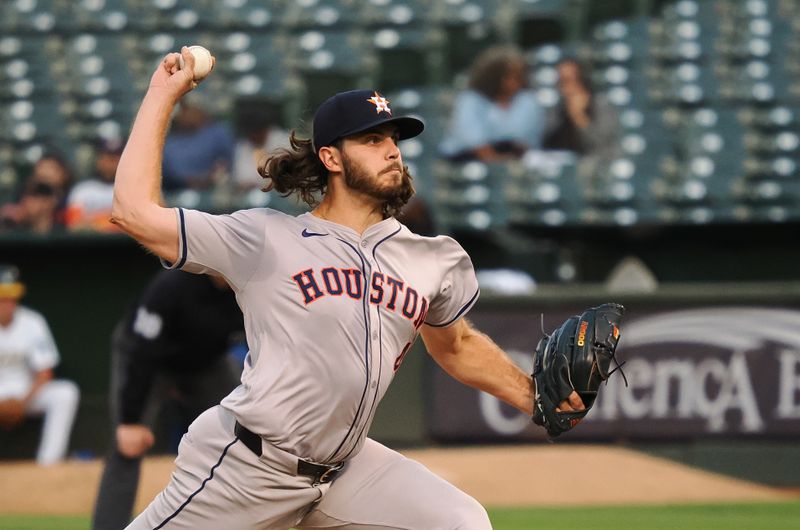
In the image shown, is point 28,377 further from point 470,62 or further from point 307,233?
point 307,233

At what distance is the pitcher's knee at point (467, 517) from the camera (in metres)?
3.86

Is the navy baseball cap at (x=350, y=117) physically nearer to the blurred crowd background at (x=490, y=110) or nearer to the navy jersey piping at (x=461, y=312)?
the navy jersey piping at (x=461, y=312)

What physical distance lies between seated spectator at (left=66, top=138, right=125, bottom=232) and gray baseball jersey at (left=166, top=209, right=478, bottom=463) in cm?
694

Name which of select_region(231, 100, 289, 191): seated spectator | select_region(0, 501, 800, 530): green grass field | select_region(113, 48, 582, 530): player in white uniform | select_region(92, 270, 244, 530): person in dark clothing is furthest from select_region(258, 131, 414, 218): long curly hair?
select_region(231, 100, 289, 191): seated spectator

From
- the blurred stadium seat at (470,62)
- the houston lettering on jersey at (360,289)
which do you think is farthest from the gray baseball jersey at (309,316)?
the blurred stadium seat at (470,62)

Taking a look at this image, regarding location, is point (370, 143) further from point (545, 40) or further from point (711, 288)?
point (545, 40)

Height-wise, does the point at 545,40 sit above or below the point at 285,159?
above

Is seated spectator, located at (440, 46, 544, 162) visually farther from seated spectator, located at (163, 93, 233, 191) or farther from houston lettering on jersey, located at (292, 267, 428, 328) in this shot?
houston lettering on jersey, located at (292, 267, 428, 328)

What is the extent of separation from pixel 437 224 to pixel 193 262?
22.7ft

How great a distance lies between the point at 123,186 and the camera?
11.9ft

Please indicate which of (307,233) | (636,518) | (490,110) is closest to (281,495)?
(307,233)

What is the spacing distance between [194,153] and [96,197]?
95 cm

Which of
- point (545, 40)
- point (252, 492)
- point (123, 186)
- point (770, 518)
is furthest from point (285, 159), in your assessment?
point (545, 40)

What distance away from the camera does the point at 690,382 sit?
941 cm
